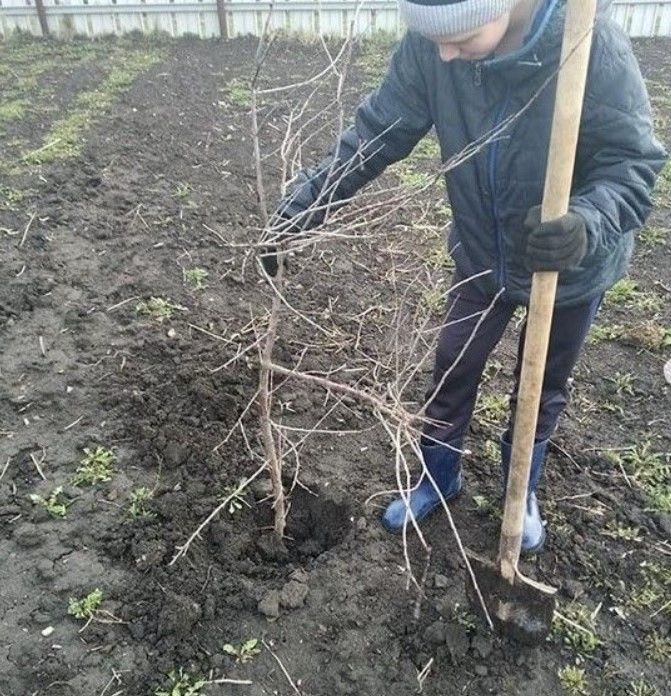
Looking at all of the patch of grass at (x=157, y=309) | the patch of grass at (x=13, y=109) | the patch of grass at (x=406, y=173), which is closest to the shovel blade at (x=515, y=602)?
the patch of grass at (x=157, y=309)

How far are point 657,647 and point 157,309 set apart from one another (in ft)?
8.64

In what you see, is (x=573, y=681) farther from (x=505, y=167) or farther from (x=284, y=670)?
(x=505, y=167)

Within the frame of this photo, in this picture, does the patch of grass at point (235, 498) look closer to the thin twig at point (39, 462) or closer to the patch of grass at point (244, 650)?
the patch of grass at point (244, 650)

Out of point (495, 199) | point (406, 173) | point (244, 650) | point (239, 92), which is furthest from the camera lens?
point (239, 92)

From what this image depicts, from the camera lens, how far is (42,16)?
30.4 ft

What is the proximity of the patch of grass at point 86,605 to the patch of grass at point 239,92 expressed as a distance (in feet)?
17.1

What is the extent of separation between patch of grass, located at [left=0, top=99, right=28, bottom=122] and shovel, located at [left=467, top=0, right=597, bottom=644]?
19.1 feet

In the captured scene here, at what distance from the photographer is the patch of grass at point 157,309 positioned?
12.2 ft

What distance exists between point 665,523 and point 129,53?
7960 millimetres

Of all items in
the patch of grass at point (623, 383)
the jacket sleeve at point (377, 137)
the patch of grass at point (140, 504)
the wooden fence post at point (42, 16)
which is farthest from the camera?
the wooden fence post at point (42, 16)

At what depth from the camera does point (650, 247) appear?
4.47 m

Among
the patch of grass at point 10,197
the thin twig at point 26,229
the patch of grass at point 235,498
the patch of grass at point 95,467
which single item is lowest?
the patch of grass at point 235,498

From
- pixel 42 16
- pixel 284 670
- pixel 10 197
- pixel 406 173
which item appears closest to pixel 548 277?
pixel 284 670

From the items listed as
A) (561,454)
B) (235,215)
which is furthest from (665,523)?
(235,215)
